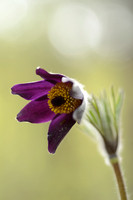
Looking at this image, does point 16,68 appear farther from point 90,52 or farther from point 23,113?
point 23,113

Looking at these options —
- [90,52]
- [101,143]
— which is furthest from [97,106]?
[90,52]

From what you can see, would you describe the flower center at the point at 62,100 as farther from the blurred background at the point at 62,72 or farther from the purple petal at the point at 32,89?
the blurred background at the point at 62,72

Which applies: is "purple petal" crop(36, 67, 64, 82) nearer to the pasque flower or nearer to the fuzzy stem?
the pasque flower

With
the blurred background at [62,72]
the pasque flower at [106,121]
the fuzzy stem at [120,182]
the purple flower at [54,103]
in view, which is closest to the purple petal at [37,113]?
the purple flower at [54,103]

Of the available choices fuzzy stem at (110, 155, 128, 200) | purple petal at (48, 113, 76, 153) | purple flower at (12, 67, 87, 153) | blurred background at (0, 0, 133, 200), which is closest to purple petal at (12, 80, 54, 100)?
purple flower at (12, 67, 87, 153)

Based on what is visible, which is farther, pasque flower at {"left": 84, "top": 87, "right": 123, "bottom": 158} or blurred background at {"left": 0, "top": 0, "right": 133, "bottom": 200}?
blurred background at {"left": 0, "top": 0, "right": 133, "bottom": 200}

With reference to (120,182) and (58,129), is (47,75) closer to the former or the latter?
(58,129)

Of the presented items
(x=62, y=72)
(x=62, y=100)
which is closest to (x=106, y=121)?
(x=62, y=100)
